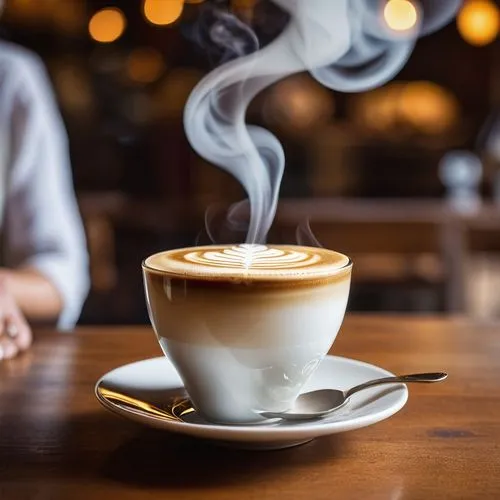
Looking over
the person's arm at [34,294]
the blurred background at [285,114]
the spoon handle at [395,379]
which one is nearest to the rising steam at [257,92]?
the spoon handle at [395,379]

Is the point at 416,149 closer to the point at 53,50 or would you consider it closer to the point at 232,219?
the point at 53,50

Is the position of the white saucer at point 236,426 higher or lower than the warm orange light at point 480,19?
lower

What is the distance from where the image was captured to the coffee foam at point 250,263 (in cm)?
52

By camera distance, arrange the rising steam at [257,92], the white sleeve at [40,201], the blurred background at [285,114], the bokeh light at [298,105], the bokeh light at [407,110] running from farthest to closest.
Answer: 1. the bokeh light at [407,110]
2. the bokeh light at [298,105]
3. the blurred background at [285,114]
4. the white sleeve at [40,201]
5. the rising steam at [257,92]

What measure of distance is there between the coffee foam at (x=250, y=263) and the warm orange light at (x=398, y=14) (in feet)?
13.4

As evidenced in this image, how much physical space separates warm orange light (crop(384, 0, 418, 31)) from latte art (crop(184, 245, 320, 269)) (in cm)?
409

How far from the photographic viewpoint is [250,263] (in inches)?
22.5

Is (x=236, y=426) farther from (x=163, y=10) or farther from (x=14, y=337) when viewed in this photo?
(x=163, y=10)

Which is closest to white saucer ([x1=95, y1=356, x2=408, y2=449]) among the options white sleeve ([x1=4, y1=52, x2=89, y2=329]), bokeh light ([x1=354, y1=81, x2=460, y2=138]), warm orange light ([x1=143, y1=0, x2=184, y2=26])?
white sleeve ([x1=4, y1=52, x2=89, y2=329])

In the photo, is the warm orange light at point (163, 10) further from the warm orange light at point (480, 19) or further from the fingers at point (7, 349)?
the fingers at point (7, 349)

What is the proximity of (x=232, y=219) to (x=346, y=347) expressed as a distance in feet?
0.60

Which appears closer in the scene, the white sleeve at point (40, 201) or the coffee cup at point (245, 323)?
the coffee cup at point (245, 323)

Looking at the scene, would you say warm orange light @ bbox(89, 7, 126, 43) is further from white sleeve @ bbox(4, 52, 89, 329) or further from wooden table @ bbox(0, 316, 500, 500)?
wooden table @ bbox(0, 316, 500, 500)

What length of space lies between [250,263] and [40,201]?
2.80 feet
